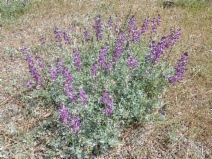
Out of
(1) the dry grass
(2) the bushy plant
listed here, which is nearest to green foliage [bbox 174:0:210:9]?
(1) the dry grass

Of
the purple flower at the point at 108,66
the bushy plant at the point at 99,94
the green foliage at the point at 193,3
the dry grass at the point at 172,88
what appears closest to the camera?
the bushy plant at the point at 99,94

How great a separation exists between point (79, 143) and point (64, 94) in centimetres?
105

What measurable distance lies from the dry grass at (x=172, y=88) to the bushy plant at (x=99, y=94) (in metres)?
0.33

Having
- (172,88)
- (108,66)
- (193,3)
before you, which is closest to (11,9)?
(108,66)

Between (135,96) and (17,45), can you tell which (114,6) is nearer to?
(17,45)

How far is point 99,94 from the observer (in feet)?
15.5

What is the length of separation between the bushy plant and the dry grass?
33cm

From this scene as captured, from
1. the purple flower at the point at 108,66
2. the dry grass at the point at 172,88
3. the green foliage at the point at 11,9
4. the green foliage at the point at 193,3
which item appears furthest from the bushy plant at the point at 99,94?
the green foliage at the point at 193,3

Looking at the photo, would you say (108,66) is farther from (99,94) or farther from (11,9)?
(11,9)

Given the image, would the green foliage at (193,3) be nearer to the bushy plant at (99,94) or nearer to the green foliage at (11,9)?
the bushy plant at (99,94)

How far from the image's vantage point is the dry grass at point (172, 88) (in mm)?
4344

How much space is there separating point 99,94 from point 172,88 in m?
1.52

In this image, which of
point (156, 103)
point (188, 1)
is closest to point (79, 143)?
point (156, 103)

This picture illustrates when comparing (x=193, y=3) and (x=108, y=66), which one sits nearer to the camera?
(x=108, y=66)
